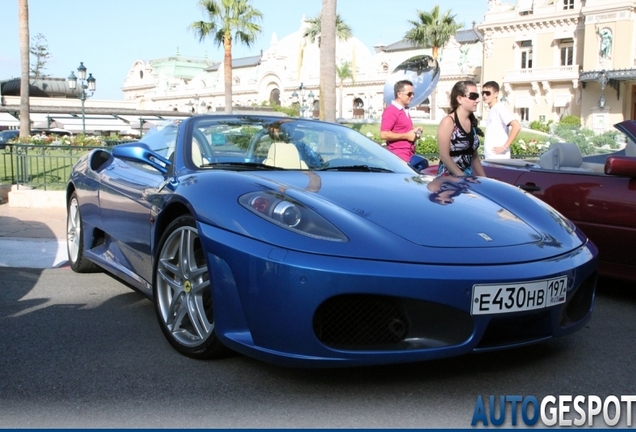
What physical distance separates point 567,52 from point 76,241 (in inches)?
2140

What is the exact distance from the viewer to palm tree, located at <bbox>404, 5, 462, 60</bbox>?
1978 inches

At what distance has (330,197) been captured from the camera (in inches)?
120

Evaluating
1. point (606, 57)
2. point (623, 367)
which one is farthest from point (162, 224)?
point (606, 57)

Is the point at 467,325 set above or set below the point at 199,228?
below

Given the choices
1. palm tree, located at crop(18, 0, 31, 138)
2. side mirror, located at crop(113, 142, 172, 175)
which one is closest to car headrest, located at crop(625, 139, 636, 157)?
side mirror, located at crop(113, 142, 172, 175)

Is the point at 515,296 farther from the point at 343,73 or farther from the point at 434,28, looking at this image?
the point at 343,73

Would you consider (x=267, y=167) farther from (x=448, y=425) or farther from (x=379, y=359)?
(x=448, y=425)

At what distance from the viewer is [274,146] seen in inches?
151

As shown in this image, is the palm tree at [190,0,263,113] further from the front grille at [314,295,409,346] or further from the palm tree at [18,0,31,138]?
the front grille at [314,295,409,346]

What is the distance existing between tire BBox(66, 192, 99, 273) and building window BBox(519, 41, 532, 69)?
181 feet

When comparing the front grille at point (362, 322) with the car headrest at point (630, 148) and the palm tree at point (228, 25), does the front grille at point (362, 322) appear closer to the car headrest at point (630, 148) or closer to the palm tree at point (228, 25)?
the car headrest at point (630, 148)

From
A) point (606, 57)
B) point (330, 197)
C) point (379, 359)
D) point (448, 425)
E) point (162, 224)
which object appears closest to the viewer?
point (448, 425)

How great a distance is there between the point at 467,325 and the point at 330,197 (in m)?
0.81

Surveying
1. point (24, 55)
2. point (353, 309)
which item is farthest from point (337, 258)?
point (24, 55)
